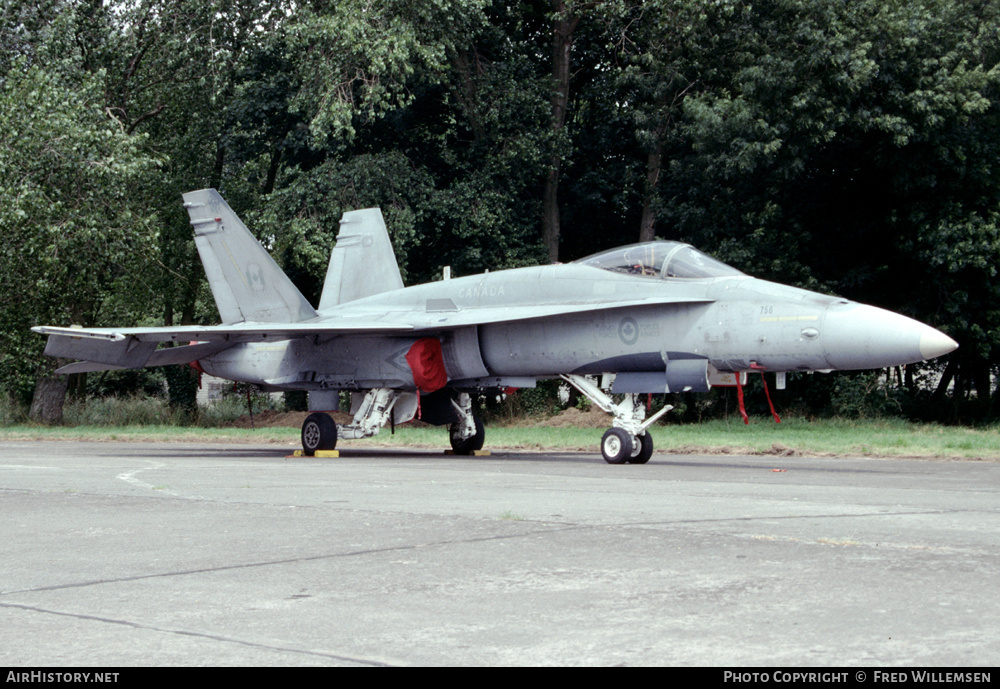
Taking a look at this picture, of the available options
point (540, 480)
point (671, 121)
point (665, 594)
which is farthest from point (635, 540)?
point (671, 121)

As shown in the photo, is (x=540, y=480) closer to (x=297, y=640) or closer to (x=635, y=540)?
(x=635, y=540)

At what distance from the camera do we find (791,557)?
19.0ft

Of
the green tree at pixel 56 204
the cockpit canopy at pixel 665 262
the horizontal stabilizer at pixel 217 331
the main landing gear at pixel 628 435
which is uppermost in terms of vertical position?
the green tree at pixel 56 204

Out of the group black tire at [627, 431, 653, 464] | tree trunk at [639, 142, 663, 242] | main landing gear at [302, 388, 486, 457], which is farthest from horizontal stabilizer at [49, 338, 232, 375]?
tree trunk at [639, 142, 663, 242]

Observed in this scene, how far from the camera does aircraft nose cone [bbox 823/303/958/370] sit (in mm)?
11992

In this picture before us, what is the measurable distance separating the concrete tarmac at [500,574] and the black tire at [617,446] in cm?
357

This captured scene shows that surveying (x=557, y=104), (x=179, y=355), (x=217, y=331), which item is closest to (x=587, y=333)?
(x=217, y=331)

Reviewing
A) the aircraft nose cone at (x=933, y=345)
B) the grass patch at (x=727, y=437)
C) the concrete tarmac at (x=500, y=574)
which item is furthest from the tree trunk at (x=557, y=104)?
the concrete tarmac at (x=500, y=574)

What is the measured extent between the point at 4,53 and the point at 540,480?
25724 mm

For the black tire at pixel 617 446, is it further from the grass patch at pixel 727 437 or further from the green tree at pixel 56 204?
the green tree at pixel 56 204

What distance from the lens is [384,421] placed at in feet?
57.1

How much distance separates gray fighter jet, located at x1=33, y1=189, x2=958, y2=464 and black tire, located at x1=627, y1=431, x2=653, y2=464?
0.07 feet

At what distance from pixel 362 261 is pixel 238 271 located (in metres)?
2.22

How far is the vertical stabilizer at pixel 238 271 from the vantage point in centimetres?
1902
